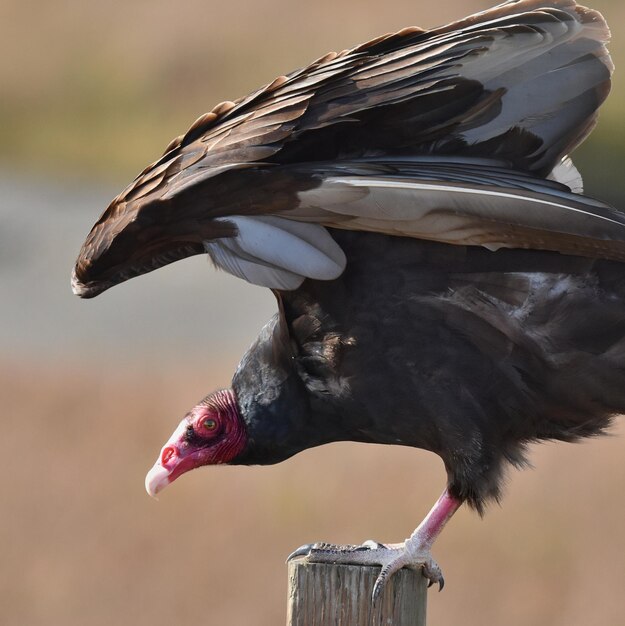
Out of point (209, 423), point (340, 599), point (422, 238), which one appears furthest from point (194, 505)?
point (422, 238)

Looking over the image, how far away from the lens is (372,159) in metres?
3.48

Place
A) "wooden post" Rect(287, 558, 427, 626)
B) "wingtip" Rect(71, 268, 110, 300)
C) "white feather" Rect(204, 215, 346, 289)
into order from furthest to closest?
Answer: "wingtip" Rect(71, 268, 110, 300) < "white feather" Rect(204, 215, 346, 289) < "wooden post" Rect(287, 558, 427, 626)

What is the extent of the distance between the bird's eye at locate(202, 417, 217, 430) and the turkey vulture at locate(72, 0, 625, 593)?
0.84 ft

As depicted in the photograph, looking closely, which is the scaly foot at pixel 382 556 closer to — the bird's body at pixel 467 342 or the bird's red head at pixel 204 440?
the bird's body at pixel 467 342

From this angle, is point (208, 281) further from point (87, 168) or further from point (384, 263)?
point (384, 263)

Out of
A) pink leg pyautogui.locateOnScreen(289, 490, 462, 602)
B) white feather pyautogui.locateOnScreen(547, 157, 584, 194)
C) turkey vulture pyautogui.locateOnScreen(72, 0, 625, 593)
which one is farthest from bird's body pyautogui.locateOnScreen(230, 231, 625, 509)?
white feather pyautogui.locateOnScreen(547, 157, 584, 194)

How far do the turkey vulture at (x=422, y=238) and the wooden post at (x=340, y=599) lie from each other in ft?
0.37

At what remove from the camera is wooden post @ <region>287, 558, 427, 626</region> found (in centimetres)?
332

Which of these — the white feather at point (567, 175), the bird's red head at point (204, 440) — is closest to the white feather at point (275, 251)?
the bird's red head at point (204, 440)

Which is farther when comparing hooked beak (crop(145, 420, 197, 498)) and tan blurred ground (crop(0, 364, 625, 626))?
tan blurred ground (crop(0, 364, 625, 626))

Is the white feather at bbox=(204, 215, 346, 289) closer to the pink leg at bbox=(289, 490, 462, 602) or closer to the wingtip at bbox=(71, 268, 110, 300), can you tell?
the wingtip at bbox=(71, 268, 110, 300)

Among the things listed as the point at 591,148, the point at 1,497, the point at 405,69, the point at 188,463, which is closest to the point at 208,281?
the point at 591,148

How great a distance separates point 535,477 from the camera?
698 centimetres

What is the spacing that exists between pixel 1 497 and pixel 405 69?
455 centimetres
